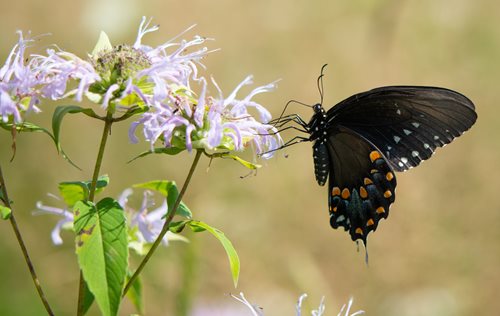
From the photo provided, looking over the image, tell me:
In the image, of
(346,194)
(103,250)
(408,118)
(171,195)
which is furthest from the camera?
(346,194)

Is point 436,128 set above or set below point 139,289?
above

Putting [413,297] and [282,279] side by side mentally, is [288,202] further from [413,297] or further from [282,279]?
[413,297]

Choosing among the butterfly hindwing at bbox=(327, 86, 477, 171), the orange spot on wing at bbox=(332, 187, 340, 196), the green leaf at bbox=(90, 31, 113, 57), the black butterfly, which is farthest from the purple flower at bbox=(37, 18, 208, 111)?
the orange spot on wing at bbox=(332, 187, 340, 196)

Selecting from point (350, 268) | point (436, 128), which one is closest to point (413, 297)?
point (350, 268)

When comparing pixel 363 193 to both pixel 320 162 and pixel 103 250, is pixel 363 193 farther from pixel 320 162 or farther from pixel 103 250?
pixel 103 250

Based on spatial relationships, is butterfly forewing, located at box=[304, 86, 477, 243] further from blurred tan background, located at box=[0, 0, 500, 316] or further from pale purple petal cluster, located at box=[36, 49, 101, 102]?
pale purple petal cluster, located at box=[36, 49, 101, 102]

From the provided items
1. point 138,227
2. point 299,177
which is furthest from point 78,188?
point 299,177

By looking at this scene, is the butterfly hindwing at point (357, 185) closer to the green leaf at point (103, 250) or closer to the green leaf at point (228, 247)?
the green leaf at point (228, 247)

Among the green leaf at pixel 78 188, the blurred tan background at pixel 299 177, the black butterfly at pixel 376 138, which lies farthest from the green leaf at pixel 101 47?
the blurred tan background at pixel 299 177
